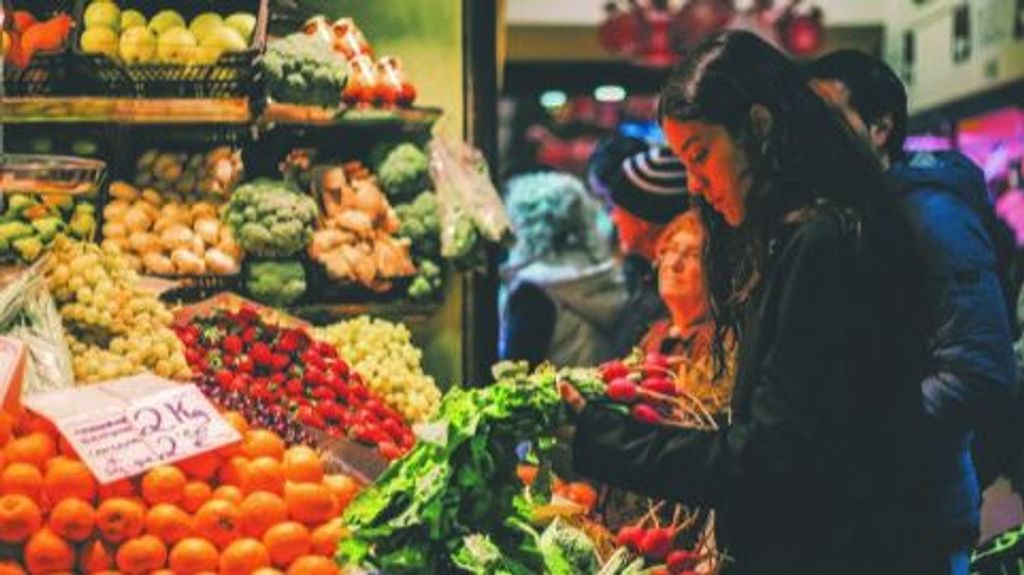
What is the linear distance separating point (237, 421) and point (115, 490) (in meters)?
0.40

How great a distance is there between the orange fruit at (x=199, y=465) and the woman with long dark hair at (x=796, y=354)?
826 millimetres

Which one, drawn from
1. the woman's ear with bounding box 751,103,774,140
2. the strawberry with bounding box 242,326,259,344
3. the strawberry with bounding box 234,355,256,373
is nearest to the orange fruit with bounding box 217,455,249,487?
the strawberry with bounding box 234,355,256,373

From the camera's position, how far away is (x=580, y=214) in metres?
7.11

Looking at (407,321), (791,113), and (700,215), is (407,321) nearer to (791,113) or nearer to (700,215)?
(700,215)

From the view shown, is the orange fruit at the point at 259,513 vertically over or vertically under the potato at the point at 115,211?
under

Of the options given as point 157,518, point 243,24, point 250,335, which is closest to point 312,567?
point 157,518

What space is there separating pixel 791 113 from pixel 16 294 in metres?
2.09

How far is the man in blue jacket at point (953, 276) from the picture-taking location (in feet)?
12.0

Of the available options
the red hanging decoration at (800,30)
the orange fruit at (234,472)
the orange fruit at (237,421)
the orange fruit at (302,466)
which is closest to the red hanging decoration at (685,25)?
the red hanging decoration at (800,30)

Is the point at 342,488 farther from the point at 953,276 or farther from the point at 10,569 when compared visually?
the point at 953,276

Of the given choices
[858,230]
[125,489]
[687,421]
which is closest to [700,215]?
[687,421]

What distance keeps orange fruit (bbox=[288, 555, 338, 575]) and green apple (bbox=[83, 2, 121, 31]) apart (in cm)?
242

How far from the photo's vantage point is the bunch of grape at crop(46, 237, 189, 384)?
12.6 feet

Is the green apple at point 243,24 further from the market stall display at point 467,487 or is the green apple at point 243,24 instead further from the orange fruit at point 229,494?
the market stall display at point 467,487
